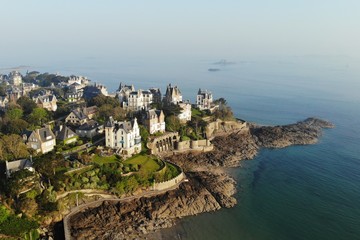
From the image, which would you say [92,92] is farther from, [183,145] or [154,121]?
[183,145]

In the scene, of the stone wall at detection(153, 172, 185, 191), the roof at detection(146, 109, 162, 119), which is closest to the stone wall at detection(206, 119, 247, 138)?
the roof at detection(146, 109, 162, 119)

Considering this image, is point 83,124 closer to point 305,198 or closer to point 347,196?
point 305,198

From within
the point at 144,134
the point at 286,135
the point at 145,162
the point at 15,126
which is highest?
the point at 15,126

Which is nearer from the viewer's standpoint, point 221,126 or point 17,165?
point 17,165

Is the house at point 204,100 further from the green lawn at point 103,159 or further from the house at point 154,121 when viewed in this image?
the green lawn at point 103,159

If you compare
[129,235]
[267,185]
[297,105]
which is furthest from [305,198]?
[297,105]

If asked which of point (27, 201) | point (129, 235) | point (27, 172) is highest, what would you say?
point (27, 172)

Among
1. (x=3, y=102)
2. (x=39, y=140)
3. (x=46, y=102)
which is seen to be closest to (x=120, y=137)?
(x=39, y=140)
